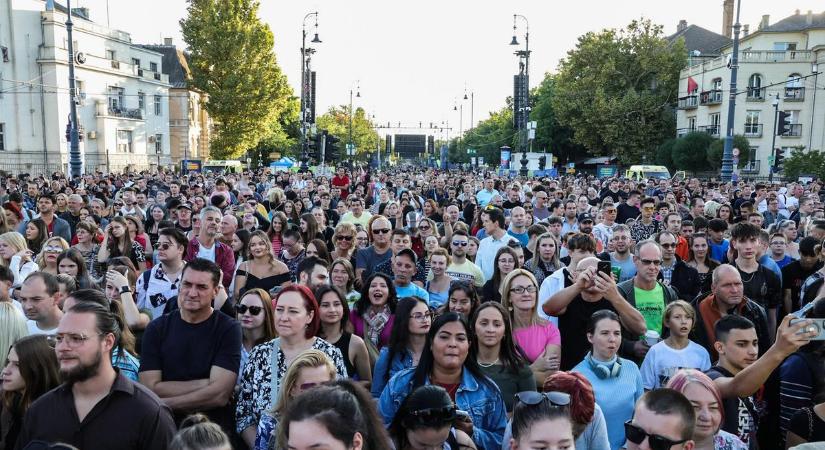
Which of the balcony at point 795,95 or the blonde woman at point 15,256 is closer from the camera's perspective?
the blonde woman at point 15,256

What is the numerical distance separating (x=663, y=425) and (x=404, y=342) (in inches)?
75.9

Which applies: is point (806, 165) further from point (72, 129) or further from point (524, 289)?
point (72, 129)

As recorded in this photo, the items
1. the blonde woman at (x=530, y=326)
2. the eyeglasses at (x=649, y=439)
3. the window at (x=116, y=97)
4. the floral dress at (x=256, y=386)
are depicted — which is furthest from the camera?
the window at (x=116, y=97)

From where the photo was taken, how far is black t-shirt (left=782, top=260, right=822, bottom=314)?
7391 millimetres

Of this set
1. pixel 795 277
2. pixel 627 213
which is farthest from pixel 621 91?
pixel 795 277

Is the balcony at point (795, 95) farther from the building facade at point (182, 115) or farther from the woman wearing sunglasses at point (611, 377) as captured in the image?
the woman wearing sunglasses at point (611, 377)

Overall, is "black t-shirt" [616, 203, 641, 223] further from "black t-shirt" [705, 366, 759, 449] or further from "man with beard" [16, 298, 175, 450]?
"man with beard" [16, 298, 175, 450]

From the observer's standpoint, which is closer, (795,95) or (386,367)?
→ (386,367)

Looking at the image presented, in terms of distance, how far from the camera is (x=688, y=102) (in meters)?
53.5

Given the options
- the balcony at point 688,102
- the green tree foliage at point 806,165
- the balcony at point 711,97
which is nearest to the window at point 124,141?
the balcony at point 688,102

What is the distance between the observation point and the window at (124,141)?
49844 millimetres

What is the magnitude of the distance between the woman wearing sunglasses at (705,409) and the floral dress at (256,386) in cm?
194

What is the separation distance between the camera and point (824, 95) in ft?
154

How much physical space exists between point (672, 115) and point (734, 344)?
5666cm
